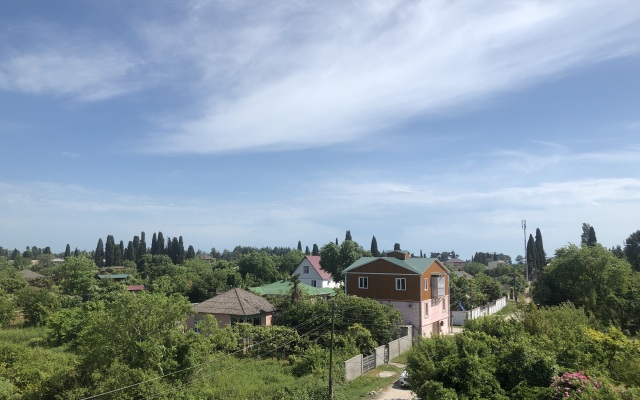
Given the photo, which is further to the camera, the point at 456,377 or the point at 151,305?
the point at 151,305

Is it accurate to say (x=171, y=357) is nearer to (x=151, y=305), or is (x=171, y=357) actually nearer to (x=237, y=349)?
(x=151, y=305)

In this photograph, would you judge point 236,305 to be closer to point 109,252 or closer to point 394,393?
point 394,393

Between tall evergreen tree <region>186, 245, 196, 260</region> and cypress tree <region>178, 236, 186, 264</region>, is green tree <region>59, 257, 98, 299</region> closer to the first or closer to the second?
cypress tree <region>178, 236, 186, 264</region>

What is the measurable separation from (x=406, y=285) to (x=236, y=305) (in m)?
14.4

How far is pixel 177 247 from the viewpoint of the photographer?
12112 centimetres

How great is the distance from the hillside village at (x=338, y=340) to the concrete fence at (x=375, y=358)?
0.35ft

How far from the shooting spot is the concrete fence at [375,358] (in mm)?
26719

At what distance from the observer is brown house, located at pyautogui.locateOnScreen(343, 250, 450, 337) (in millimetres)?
39688

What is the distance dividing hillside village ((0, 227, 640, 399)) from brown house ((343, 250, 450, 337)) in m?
0.09

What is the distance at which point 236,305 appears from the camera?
36.3 meters

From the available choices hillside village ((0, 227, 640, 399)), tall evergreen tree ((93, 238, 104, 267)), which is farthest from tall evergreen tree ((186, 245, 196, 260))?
hillside village ((0, 227, 640, 399))

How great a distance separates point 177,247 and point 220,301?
8871 centimetres

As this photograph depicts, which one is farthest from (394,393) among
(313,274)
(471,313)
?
(313,274)

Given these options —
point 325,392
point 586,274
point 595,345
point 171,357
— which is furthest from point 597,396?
point 586,274
